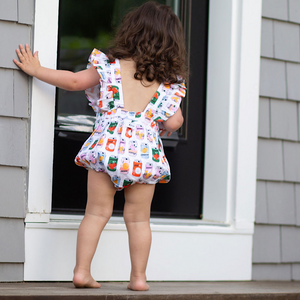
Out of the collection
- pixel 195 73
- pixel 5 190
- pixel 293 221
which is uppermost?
pixel 195 73

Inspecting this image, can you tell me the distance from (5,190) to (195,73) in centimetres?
131

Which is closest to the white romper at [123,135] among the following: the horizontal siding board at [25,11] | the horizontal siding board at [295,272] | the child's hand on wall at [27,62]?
the child's hand on wall at [27,62]

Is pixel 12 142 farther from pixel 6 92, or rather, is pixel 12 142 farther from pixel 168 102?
pixel 168 102

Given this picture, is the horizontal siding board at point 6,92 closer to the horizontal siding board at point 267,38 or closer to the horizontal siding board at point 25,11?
the horizontal siding board at point 25,11

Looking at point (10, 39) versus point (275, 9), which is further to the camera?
point (275, 9)

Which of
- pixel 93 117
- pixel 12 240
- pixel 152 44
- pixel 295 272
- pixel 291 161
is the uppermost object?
pixel 152 44

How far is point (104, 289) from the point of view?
1808 millimetres

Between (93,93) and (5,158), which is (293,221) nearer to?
(93,93)

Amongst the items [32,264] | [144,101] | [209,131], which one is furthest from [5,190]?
[209,131]

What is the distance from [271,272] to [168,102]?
4.08 feet

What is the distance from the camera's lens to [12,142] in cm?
197

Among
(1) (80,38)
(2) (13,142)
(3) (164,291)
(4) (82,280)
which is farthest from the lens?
(1) (80,38)

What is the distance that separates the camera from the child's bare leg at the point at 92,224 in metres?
1.77

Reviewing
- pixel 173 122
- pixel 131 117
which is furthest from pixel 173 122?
pixel 131 117
